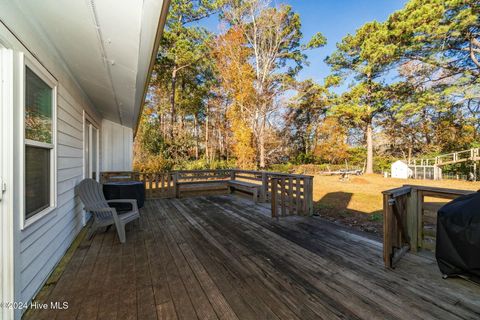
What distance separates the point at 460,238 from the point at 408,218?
0.81 m

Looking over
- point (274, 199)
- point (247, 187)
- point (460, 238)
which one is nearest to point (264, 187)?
point (247, 187)

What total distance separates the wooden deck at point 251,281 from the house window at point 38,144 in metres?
0.80

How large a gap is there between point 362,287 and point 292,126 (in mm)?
16535

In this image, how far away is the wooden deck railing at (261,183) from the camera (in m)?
4.30

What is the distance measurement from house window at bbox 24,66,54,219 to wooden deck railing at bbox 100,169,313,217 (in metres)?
3.25

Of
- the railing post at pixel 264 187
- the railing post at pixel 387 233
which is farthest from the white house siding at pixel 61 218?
the railing post at pixel 264 187

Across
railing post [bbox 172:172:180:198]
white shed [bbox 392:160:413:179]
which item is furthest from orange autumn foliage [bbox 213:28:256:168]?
white shed [bbox 392:160:413:179]

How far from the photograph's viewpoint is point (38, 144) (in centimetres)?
204

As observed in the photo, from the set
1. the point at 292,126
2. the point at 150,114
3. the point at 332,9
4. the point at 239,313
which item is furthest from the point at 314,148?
the point at 239,313

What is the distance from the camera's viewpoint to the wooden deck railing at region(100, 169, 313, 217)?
4.30 meters

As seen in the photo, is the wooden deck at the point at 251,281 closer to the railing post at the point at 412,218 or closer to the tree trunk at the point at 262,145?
the railing post at the point at 412,218

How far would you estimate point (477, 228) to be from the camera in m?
1.81

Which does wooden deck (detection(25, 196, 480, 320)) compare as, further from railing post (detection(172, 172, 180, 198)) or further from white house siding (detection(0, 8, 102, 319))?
railing post (detection(172, 172, 180, 198))

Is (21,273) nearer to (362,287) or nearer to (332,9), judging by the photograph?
(362,287)
